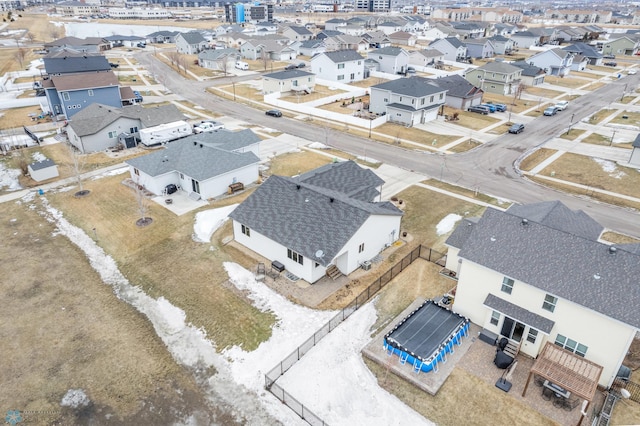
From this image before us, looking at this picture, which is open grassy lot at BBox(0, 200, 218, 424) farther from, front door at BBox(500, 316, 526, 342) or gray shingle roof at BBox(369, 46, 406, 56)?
gray shingle roof at BBox(369, 46, 406, 56)

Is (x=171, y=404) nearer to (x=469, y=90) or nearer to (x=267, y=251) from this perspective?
(x=267, y=251)

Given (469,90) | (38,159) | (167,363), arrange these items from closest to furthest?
1. (167,363)
2. (38,159)
3. (469,90)

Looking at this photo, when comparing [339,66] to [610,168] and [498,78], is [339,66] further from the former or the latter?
[610,168]

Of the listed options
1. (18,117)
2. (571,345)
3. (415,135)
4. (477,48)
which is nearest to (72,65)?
(18,117)

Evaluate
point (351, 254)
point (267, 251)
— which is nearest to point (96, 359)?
point (267, 251)

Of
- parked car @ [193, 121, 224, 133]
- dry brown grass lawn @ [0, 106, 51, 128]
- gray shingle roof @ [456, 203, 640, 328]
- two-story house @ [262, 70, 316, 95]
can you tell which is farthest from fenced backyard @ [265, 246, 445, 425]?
dry brown grass lawn @ [0, 106, 51, 128]

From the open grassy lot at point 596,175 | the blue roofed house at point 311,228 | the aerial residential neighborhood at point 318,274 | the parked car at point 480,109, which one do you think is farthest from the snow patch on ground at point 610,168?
the blue roofed house at point 311,228
